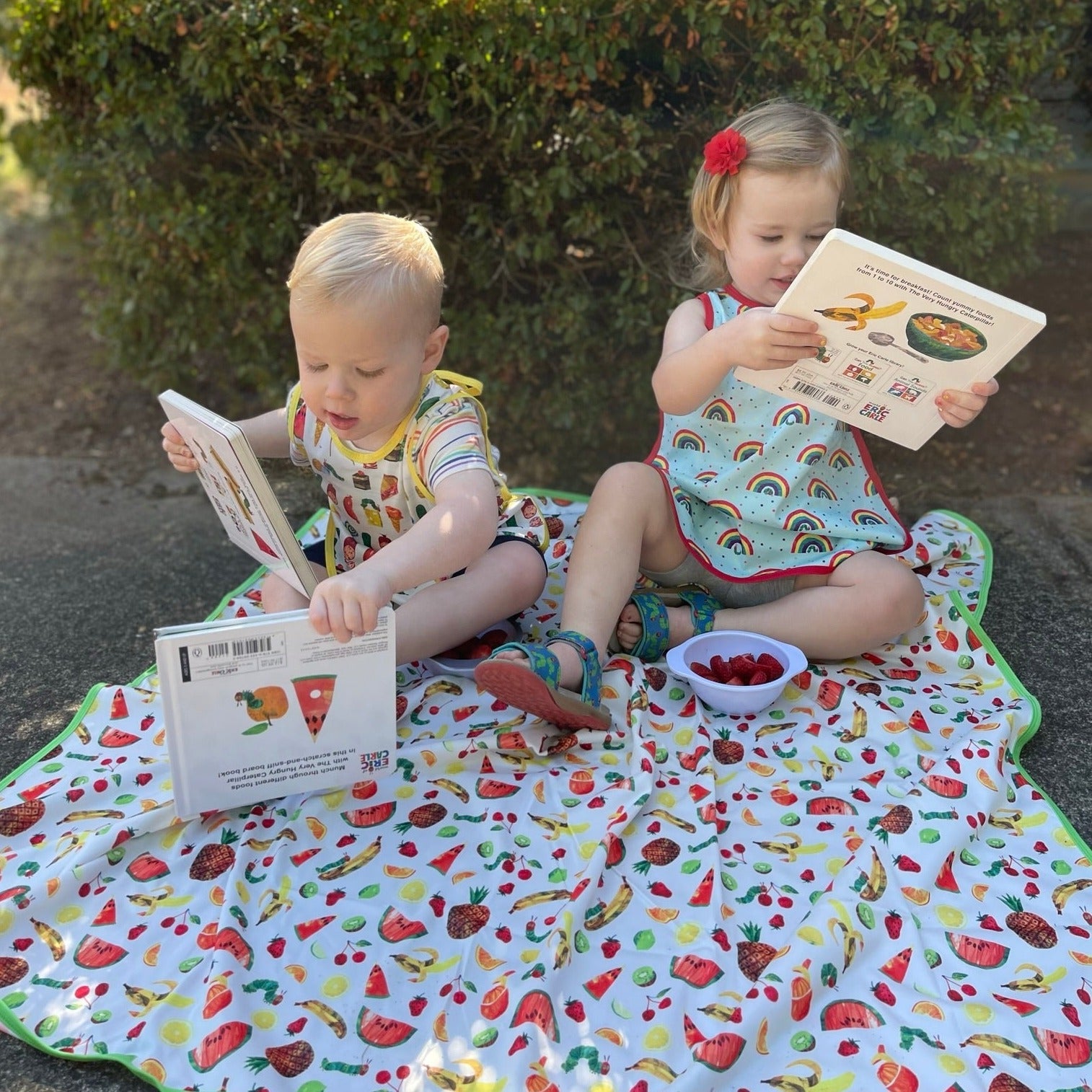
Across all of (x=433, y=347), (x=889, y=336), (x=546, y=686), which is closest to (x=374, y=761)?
(x=546, y=686)

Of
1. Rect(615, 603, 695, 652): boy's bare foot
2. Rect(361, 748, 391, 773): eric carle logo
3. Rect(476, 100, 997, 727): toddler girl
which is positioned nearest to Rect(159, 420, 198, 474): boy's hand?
Rect(361, 748, 391, 773): eric carle logo

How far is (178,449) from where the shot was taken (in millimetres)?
2299

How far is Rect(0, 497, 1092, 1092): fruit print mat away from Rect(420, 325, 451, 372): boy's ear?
0.66 meters

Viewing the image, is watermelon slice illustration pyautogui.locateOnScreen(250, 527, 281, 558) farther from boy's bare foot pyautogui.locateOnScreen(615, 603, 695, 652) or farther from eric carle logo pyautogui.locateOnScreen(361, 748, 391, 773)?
boy's bare foot pyautogui.locateOnScreen(615, 603, 695, 652)

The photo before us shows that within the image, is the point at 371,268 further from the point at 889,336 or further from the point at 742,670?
the point at 742,670

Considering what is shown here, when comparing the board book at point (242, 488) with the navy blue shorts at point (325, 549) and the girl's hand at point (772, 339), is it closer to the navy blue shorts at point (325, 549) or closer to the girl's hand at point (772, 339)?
the navy blue shorts at point (325, 549)

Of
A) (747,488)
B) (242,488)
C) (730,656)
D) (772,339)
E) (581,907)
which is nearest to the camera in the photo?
(581,907)

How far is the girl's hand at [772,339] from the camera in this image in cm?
210

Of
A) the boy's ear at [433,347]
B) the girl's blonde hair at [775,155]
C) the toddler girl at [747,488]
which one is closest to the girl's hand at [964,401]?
the toddler girl at [747,488]

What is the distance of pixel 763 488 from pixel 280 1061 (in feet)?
4.94

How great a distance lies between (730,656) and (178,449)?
48.1 inches

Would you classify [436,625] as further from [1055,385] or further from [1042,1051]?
[1055,385]

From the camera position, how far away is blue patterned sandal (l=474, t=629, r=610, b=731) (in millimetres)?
2008

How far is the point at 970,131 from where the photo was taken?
2.94m
